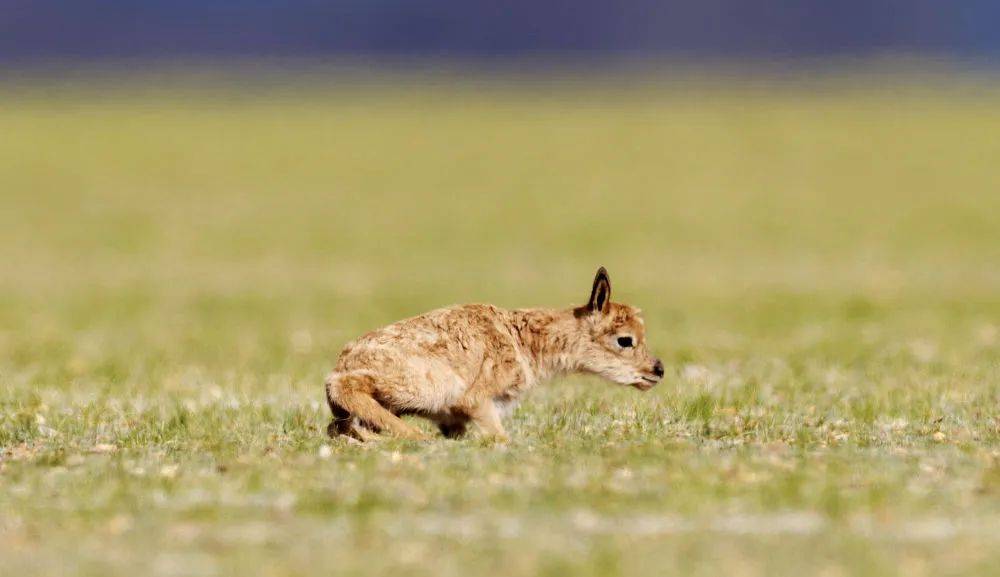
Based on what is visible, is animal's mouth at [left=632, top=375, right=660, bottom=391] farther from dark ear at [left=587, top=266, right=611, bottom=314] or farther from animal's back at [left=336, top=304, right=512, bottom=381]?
animal's back at [left=336, top=304, right=512, bottom=381]

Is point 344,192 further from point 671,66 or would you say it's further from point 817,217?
point 671,66

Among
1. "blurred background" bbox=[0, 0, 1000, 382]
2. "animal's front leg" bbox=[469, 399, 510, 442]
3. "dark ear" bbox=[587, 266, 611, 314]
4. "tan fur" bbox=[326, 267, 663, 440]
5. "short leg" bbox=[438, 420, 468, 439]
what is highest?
"dark ear" bbox=[587, 266, 611, 314]

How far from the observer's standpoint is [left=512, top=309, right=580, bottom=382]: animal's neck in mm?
15922

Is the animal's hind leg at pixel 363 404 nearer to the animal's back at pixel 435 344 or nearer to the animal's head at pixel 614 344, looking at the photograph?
the animal's back at pixel 435 344

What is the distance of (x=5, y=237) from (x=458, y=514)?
4477cm

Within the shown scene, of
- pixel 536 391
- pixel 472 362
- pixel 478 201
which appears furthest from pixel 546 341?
pixel 478 201

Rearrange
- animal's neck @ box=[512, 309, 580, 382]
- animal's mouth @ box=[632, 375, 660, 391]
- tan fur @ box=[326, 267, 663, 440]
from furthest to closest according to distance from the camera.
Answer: animal's mouth @ box=[632, 375, 660, 391] < animal's neck @ box=[512, 309, 580, 382] < tan fur @ box=[326, 267, 663, 440]

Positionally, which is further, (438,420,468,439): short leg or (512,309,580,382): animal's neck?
(512,309,580,382): animal's neck

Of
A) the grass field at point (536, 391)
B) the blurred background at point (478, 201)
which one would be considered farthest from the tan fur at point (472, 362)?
the blurred background at point (478, 201)

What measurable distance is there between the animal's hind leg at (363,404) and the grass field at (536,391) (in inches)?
11.1

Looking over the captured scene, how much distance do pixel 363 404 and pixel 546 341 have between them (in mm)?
2348

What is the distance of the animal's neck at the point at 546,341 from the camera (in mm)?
15922

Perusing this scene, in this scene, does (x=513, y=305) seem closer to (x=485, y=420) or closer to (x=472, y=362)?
(x=472, y=362)

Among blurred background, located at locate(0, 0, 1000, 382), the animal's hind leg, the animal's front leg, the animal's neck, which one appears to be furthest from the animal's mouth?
blurred background, located at locate(0, 0, 1000, 382)
